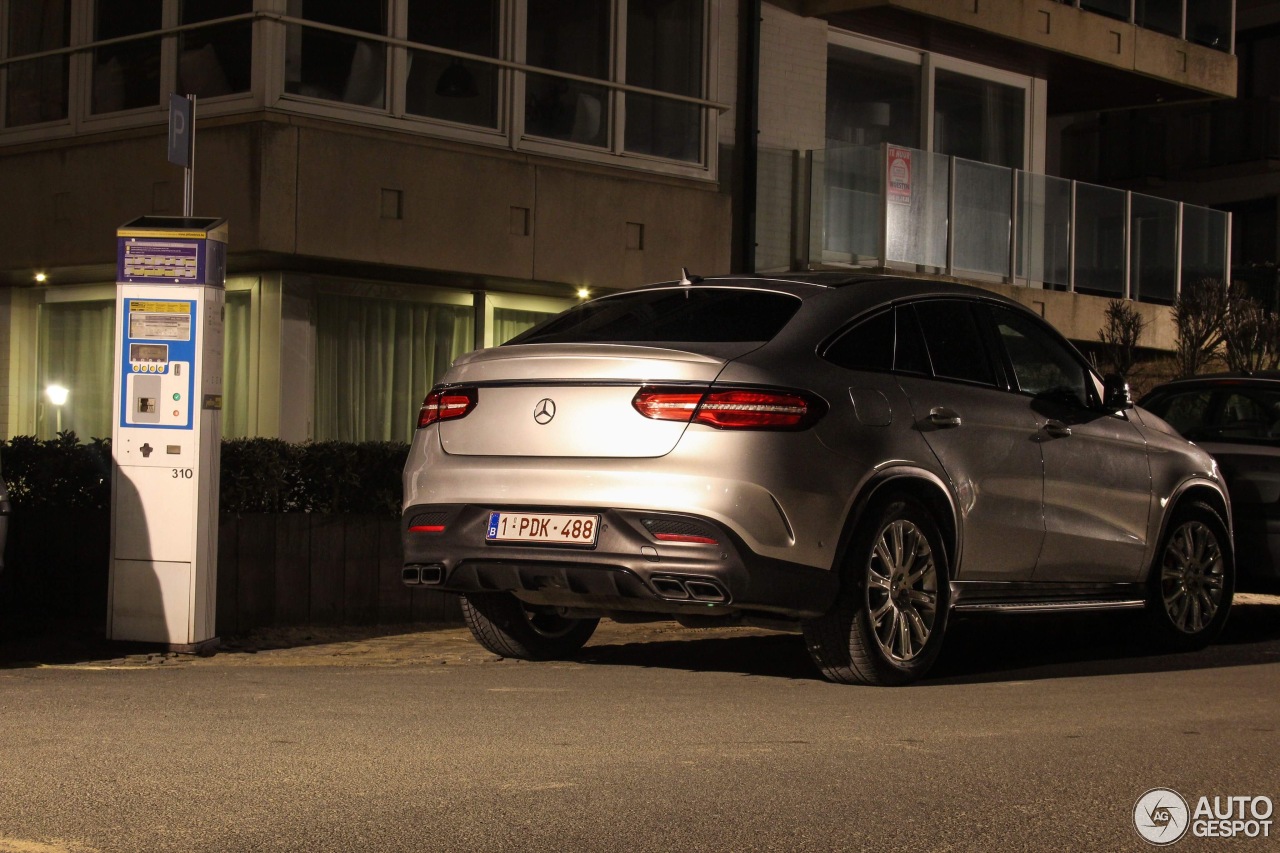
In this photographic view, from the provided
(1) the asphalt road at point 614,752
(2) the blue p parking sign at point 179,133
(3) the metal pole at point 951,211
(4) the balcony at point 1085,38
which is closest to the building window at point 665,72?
(4) the balcony at point 1085,38

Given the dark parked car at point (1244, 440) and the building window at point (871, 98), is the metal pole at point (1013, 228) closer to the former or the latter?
the building window at point (871, 98)

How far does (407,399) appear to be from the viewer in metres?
17.0

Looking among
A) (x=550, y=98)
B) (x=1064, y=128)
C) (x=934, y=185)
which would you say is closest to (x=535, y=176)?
(x=550, y=98)

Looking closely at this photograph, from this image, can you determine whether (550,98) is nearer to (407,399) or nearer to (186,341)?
(407,399)

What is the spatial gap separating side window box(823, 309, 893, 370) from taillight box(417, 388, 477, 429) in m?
1.54

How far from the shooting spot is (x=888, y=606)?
8031 millimetres

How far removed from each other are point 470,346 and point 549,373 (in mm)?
9807

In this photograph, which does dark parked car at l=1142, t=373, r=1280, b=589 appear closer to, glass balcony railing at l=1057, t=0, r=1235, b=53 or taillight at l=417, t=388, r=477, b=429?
taillight at l=417, t=388, r=477, b=429

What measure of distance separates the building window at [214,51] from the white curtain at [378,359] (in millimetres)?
2005

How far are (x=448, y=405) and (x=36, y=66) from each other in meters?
11.0

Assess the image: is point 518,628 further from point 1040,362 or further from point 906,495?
point 1040,362

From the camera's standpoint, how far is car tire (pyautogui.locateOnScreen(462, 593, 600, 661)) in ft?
29.3

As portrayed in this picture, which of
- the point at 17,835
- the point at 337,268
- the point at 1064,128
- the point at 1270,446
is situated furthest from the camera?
the point at 1064,128

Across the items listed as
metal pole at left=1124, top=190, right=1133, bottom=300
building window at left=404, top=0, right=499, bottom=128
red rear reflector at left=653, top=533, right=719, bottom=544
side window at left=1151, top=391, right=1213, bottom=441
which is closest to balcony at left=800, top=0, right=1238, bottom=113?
metal pole at left=1124, top=190, right=1133, bottom=300
